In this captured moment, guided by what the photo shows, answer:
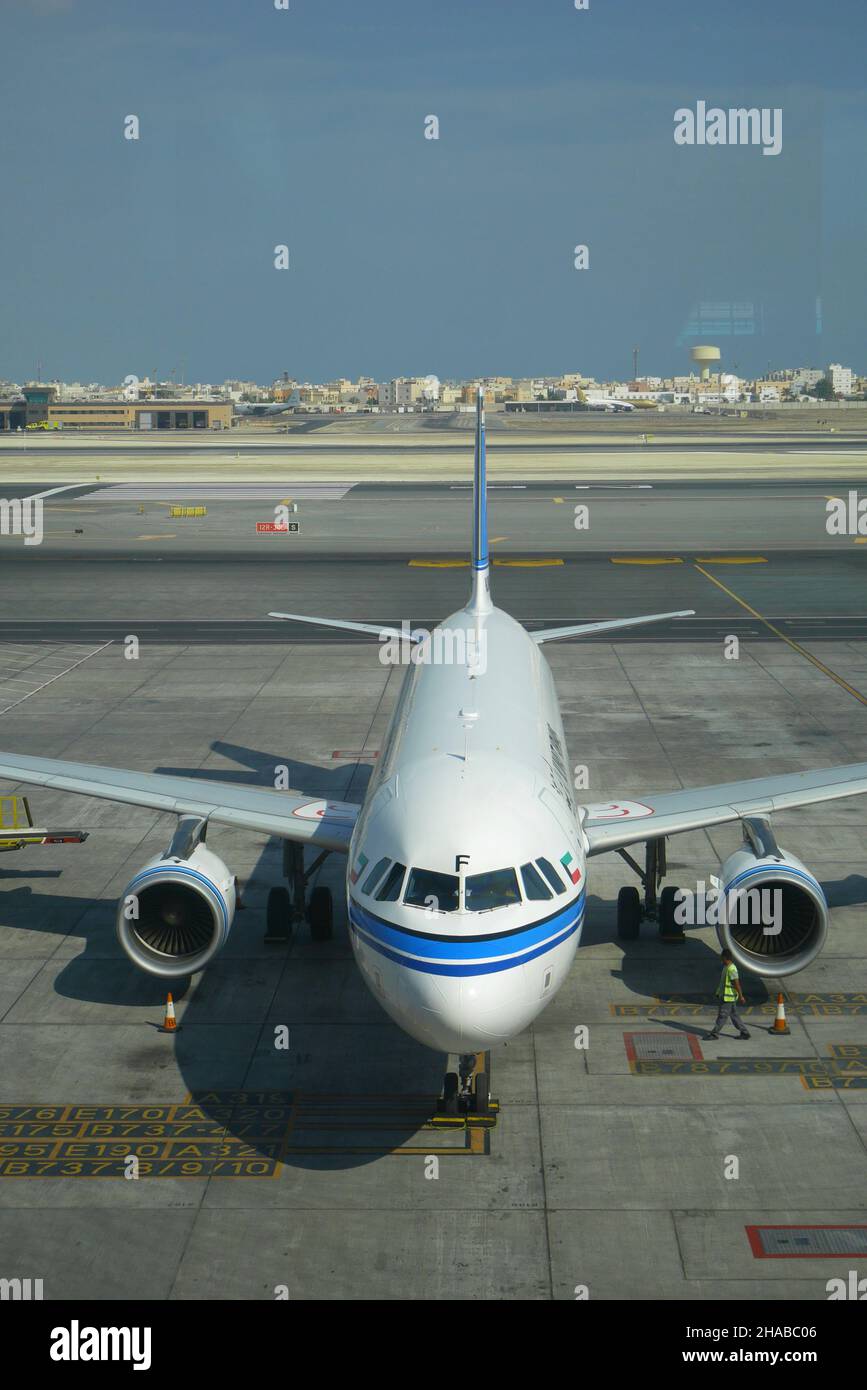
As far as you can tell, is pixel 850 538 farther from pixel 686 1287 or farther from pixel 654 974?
pixel 686 1287

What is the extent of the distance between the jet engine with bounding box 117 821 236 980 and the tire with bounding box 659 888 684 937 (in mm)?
7474

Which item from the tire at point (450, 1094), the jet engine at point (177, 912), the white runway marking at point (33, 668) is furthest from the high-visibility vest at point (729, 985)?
the white runway marking at point (33, 668)

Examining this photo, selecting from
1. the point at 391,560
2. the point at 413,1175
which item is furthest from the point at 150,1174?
the point at 391,560

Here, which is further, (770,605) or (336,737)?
(770,605)

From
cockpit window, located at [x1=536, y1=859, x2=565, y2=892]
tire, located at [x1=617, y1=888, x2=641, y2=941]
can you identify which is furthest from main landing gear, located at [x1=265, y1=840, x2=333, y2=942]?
cockpit window, located at [x1=536, y1=859, x2=565, y2=892]

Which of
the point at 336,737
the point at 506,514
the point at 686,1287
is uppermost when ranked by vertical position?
the point at 506,514

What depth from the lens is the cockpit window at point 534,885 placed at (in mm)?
15430

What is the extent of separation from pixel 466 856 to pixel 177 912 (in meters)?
6.99

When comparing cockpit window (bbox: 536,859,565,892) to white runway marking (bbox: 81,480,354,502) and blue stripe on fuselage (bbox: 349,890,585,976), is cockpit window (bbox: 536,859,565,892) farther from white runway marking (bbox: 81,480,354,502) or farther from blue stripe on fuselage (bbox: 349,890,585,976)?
white runway marking (bbox: 81,480,354,502)

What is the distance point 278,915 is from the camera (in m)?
22.4

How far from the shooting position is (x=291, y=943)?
73.8 ft

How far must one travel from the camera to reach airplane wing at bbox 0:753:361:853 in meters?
20.9

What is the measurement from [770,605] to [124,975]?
40259 mm

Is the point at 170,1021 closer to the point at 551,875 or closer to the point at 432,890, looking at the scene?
the point at 432,890
